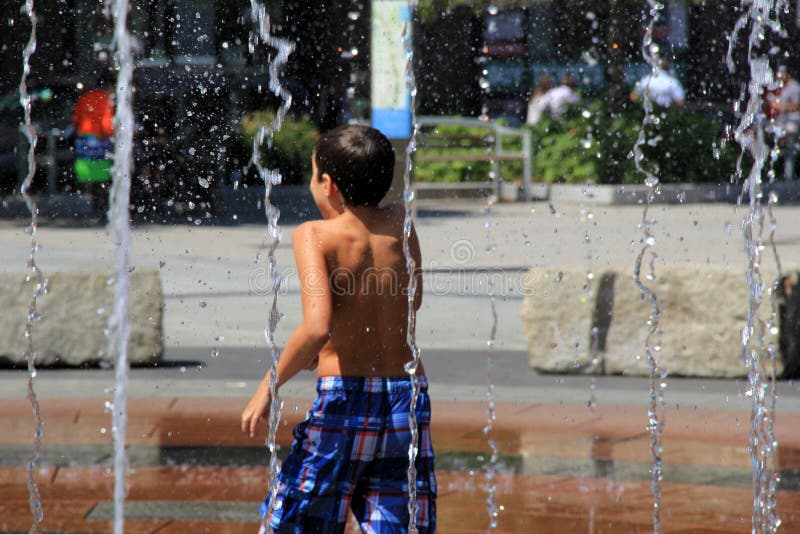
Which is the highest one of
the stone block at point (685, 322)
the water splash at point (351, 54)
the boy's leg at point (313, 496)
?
the water splash at point (351, 54)

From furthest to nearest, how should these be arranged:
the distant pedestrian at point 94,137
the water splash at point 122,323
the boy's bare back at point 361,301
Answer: the distant pedestrian at point 94,137 → the water splash at point 122,323 → the boy's bare back at point 361,301

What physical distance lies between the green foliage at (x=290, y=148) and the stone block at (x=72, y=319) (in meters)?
10.3

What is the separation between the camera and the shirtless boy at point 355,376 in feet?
9.50

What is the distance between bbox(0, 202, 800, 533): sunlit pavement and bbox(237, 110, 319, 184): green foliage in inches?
310

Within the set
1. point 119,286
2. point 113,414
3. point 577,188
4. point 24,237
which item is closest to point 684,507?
point 113,414

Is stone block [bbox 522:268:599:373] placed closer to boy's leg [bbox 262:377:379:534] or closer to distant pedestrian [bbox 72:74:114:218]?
boy's leg [bbox 262:377:379:534]

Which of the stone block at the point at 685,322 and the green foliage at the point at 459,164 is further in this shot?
the green foliage at the point at 459,164

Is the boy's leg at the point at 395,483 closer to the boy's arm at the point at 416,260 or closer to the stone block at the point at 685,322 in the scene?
the boy's arm at the point at 416,260

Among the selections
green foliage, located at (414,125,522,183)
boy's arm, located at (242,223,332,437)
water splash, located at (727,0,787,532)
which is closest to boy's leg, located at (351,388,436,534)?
boy's arm, located at (242,223,332,437)

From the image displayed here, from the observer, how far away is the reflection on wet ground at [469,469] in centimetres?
430

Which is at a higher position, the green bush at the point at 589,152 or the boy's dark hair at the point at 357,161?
the boy's dark hair at the point at 357,161

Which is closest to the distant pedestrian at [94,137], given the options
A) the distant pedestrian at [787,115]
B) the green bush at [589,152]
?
the green bush at [589,152]

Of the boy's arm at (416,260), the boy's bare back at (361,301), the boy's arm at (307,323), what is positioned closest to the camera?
the boy's arm at (307,323)

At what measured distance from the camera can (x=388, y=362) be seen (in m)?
2.96
